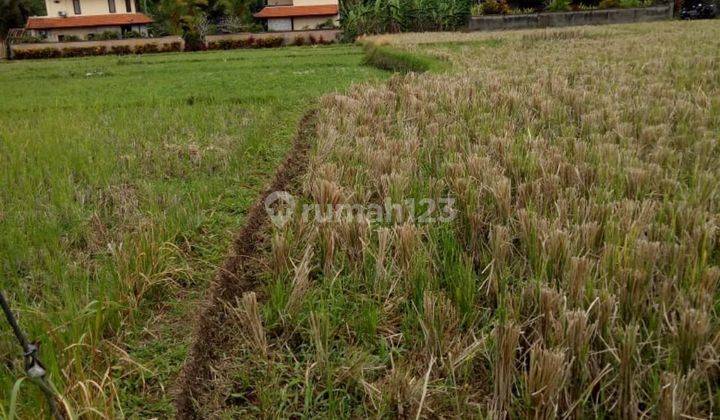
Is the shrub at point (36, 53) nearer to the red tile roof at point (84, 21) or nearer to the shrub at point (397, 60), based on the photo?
the red tile roof at point (84, 21)

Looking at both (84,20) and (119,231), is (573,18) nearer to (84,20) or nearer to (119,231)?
(119,231)

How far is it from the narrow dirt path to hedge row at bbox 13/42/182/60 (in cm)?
2605

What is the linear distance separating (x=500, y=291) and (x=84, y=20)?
120 feet

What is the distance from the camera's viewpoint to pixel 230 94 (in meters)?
7.83

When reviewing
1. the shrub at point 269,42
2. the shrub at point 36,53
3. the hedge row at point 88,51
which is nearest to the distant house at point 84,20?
the hedge row at point 88,51

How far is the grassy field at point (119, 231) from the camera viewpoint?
1499 mm

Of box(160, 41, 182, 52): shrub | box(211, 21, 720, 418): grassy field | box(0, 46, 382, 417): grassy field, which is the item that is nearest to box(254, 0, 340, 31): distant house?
box(160, 41, 182, 52): shrub

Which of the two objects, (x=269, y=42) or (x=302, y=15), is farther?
(x=302, y=15)

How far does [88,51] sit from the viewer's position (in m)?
26.5

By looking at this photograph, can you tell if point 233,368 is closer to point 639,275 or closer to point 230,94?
point 639,275

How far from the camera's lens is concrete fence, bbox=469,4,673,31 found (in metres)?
22.1

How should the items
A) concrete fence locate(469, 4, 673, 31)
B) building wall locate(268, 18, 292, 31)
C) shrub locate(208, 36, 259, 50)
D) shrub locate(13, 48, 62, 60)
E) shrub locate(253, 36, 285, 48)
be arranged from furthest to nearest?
building wall locate(268, 18, 292, 31) < shrub locate(208, 36, 259, 50) < shrub locate(253, 36, 285, 48) < shrub locate(13, 48, 62, 60) < concrete fence locate(469, 4, 673, 31)

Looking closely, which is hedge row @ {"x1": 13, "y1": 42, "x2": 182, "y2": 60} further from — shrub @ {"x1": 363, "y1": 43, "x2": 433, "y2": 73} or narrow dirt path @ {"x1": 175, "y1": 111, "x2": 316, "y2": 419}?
narrow dirt path @ {"x1": 175, "y1": 111, "x2": 316, "y2": 419}

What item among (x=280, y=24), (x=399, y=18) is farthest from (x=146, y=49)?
(x=399, y=18)
